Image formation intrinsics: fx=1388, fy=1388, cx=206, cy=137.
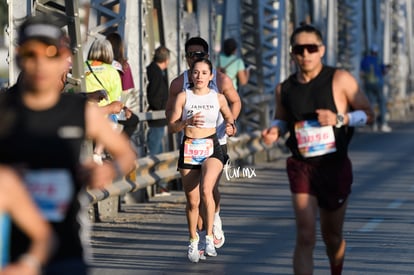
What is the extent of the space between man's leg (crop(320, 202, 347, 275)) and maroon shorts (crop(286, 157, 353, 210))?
2.0 inches

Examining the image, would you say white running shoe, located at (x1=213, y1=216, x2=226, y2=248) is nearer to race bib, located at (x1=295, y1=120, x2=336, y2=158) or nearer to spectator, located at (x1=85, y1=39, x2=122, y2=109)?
spectator, located at (x1=85, y1=39, x2=122, y2=109)

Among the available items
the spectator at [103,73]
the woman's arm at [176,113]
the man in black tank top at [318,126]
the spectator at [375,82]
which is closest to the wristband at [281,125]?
the man in black tank top at [318,126]

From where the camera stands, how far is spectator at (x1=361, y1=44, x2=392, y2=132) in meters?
33.7

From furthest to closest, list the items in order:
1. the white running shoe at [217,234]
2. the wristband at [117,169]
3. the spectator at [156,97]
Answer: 1. the spectator at [156,97]
2. the white running shoe at [217,234]
3. the wristband at [117,169]

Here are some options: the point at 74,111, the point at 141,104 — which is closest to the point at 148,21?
the point at 141,104

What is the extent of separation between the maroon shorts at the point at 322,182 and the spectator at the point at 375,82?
25.2 meters

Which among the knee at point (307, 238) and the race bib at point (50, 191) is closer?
the race bib at point (50, 191)

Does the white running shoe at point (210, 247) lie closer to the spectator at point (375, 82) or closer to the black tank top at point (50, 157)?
the black tank top at point (50, 157)

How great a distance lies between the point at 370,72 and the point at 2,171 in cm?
2853

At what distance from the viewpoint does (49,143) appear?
19.8 feet

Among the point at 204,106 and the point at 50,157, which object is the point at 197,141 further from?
the point at 50,157

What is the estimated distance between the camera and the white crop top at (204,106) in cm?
1177

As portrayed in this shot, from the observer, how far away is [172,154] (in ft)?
57.3

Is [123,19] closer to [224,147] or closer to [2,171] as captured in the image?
[224,147]
